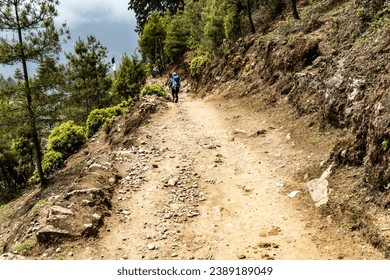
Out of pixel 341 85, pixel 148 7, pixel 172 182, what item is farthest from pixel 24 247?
pixel 148 7

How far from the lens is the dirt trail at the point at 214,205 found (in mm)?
7695

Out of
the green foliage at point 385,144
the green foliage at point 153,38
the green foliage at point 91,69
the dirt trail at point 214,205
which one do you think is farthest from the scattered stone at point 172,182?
the green foliage at point 153,38

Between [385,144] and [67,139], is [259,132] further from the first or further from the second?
[67,139]

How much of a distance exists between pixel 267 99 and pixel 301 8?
1548 cm

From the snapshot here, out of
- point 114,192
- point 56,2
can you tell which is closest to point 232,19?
point 56,2

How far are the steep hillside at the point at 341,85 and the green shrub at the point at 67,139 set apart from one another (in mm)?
11849

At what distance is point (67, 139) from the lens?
85.9 feet

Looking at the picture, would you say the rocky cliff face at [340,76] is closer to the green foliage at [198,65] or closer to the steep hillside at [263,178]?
the steep hillside at [263,178]

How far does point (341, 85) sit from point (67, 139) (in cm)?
2098

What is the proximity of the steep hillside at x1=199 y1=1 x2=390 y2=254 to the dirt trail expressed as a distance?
1112 mm

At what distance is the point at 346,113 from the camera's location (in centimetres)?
1164

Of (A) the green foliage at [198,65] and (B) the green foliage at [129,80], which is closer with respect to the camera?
(B) the green foliage at [129,80]
